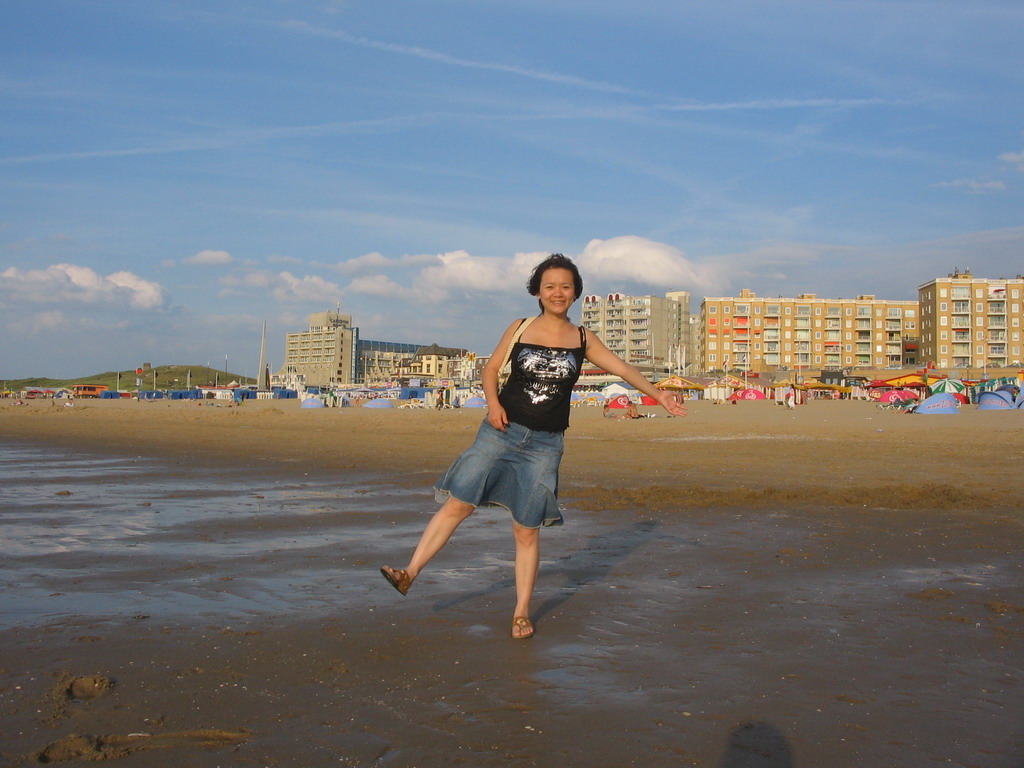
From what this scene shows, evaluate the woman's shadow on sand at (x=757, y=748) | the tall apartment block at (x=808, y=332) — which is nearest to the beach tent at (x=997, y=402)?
the woman's shadow on sand at (x=757, y=748)

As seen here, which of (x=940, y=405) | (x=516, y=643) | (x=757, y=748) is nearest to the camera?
(x=757, y=748)

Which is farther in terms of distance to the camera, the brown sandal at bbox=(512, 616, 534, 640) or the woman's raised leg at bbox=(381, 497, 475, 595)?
the woman's raised leg at bbox=(381, 497, 475, 595)

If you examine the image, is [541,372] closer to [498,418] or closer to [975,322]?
[498,418]

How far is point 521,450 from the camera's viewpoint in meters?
4.46

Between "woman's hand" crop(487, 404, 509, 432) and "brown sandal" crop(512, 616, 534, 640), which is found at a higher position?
"woman's hand" crop(487, 404, 509, 432)

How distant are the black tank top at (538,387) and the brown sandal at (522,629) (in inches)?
38.2

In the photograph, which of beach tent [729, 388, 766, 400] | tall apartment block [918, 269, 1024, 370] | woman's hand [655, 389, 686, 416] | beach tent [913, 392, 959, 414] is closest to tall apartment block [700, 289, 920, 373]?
tall apartment block [918, 269, 1024, 370]

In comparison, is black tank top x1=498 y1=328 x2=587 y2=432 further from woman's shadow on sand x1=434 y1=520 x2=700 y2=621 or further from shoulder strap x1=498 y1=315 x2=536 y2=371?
woman's shadow on sand x1=434 y1=520 x2=700 y2=621

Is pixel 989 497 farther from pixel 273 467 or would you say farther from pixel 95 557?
pixel 273 467

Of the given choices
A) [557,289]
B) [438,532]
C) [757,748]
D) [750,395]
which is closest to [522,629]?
[438,532]

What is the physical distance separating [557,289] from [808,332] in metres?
157

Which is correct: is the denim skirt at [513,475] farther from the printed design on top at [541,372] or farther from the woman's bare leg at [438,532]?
the printed design on top at [541,372]

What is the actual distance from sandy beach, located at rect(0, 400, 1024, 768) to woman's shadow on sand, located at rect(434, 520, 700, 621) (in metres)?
0.03

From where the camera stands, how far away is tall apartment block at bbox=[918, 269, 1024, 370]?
435 ft
